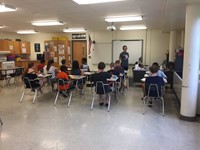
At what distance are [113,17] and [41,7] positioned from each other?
2.35 meters

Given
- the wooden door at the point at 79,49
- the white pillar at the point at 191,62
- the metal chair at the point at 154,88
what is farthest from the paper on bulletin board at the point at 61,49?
the white pillar at the point at 191,62

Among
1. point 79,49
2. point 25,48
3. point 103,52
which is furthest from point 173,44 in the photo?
point 25,48

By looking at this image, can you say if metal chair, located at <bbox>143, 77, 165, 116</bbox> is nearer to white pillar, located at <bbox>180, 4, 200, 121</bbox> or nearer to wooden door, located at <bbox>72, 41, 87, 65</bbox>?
white pillar, located at <bbox>180, 4, 200, 121</bbox>

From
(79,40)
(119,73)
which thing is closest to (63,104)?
(119,73)

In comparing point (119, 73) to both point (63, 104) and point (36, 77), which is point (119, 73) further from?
point (36, 77)

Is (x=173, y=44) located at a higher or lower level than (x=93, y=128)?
higher

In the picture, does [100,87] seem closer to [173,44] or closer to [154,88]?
[154,88]

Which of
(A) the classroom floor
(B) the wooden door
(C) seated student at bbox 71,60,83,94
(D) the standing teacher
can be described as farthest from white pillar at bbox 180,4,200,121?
(B) the wooden door

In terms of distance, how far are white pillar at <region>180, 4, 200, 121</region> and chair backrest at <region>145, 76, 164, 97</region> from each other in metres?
0.53

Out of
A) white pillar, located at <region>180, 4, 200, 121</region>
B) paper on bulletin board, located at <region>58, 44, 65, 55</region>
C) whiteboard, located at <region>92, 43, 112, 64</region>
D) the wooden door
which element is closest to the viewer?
white pillar, located at <region>180, 4, 200, 121</region>

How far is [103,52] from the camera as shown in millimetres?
10445

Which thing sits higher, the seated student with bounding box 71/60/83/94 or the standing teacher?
the standing teacher

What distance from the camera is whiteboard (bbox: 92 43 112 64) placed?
34.0 feet

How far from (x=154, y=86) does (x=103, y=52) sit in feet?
21.0
